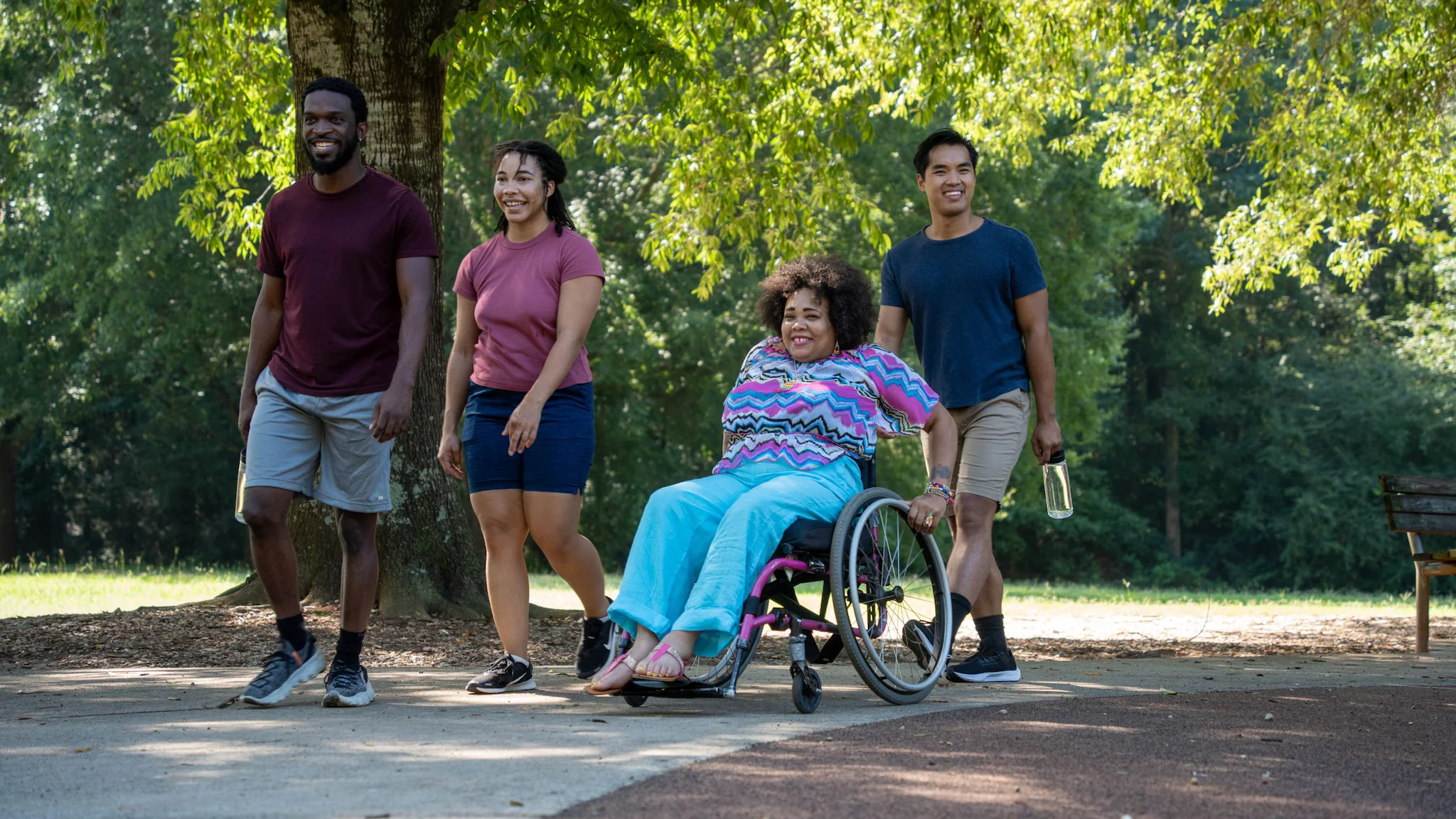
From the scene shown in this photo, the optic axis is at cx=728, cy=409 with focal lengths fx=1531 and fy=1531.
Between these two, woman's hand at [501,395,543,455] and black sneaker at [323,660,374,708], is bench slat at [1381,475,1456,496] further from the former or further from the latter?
black sneaker at [323,660,374,708]

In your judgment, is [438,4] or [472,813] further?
[438,4]

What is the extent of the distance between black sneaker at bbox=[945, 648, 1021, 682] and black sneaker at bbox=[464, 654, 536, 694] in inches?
61.5

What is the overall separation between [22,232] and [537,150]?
18862 mm

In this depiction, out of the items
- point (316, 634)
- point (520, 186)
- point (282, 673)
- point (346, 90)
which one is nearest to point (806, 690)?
point (282, 673)

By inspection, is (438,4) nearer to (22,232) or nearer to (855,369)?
(855,369)

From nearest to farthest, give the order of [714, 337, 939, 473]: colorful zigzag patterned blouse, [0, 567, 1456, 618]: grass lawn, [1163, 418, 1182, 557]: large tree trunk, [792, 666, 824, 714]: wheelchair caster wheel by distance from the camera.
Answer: [792, 666, 824, 714]: wheelchair caster wheel < [714, 337, 939, 473]: colorful zigzag patterned blouse < [0, 567, 1456, 618]: grass lawn < [1163, 418, 1182, 557]: large tree trunk

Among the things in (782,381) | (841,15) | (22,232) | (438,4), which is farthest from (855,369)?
(22,232)

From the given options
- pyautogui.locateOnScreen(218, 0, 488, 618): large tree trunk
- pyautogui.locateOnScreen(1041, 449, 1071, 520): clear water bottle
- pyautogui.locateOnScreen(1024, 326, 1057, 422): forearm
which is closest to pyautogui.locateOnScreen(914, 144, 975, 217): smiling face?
pyautogui.locateOnScreen(1024, 326, 1057, 422): forearm

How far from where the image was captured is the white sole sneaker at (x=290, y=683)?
475 centimetres

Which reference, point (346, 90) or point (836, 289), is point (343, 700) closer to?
point (346, 90)

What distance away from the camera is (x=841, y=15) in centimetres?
1129

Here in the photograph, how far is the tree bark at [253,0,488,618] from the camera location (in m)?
7.44

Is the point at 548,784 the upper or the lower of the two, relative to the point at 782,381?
lower

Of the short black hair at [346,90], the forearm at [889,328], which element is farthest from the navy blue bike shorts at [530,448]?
the forearm at [889,328]
